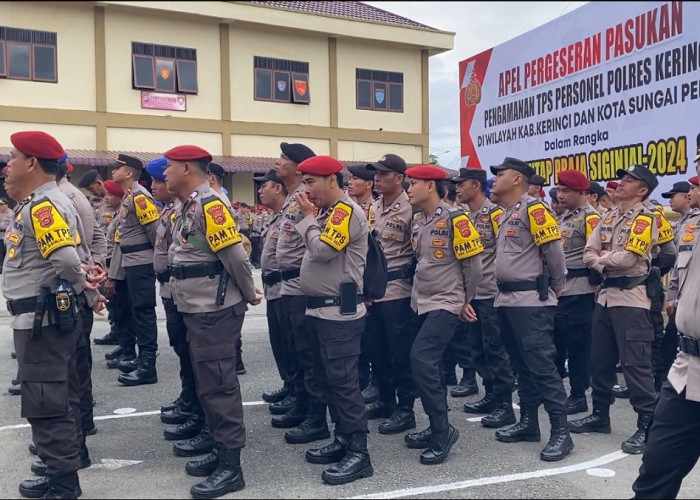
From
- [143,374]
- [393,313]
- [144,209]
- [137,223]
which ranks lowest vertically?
[143,374]

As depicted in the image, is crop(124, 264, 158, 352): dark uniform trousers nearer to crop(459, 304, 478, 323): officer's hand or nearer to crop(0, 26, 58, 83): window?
crop(459, 304, 478, 323): officer's hand

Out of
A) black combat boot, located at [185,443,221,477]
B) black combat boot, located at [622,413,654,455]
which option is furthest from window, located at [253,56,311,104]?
black combat boot, located at [185,443,221,477]

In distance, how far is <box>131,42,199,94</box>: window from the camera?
21.9 meters

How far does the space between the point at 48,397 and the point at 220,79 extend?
2033cm

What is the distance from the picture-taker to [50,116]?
20.7 m

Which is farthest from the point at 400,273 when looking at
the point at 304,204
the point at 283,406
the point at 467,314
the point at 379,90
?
the point at 379,90

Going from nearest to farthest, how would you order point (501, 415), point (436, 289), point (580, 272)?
1. point (436, 289)
2. point (501, 415)
3. point (580, 272)

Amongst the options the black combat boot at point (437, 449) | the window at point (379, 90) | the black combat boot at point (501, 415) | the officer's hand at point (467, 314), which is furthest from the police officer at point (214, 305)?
the window at point (379, 90)

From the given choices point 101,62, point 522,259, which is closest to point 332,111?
point 101,62

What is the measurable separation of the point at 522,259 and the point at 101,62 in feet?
62.2

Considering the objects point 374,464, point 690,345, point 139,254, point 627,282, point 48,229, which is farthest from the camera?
point 139,254

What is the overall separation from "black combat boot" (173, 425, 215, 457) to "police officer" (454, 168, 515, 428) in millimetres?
2078

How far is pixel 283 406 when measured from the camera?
5.82 metres

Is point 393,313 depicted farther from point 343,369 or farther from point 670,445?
point 670,445
